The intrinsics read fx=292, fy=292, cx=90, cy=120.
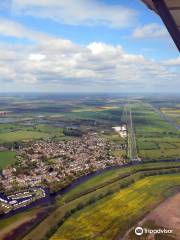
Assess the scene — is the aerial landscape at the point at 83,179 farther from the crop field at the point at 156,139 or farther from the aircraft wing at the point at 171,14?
the aircraft wing at the point at 171,14

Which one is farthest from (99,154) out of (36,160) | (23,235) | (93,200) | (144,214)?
(23,235)

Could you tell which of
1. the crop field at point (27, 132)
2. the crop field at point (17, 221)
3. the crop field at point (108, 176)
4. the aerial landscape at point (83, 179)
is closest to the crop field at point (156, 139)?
the aerial landscape at point (83, 179)

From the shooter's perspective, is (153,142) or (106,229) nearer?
(106,229)

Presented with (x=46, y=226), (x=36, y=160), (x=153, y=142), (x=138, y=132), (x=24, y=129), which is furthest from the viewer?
(x=24, y=129)

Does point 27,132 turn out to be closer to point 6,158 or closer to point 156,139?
point 6,158

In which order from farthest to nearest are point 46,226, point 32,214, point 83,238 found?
point 32,214 < point 46,226 < point 83,238

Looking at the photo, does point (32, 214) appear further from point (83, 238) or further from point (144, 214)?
point (144, 214)
